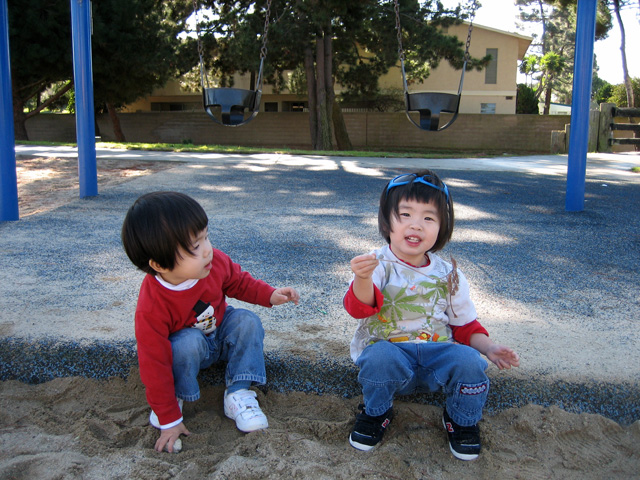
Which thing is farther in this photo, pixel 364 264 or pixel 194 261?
pixel 194 261

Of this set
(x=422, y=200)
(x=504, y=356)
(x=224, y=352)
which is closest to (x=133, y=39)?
(x=224, y=352)

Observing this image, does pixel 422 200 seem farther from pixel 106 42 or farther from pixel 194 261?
pixel 106 42

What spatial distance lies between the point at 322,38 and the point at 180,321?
14.9m

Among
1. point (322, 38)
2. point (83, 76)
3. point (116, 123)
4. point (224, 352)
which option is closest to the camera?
point (224, 352)

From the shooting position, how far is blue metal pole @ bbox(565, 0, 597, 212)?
5.02 meters

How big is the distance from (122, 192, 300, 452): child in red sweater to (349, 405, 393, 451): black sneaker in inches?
12.7

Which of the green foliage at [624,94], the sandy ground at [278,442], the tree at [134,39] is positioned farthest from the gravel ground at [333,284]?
the green foliage at [624,94]

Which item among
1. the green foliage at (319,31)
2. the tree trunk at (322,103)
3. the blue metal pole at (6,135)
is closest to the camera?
the blue metal pole at (6,135)

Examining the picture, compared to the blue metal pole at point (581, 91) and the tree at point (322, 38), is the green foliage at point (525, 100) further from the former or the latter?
the blue metal pole at point (581, 91)

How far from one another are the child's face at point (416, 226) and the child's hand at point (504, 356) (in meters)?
0.42

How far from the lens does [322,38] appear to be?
51.2 feet

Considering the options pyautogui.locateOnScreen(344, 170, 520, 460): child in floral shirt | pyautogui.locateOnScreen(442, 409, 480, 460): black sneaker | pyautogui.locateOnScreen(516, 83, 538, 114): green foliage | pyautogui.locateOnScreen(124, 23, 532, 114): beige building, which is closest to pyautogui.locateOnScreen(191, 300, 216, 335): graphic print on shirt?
pyautogui.locateOnScreen(344, 170, 520, 460): child in floral shirt

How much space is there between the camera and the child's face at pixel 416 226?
1.90 m

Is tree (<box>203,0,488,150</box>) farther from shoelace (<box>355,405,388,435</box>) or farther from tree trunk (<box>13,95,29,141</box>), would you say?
shoelace (<box>355,405,388,435</box>)
